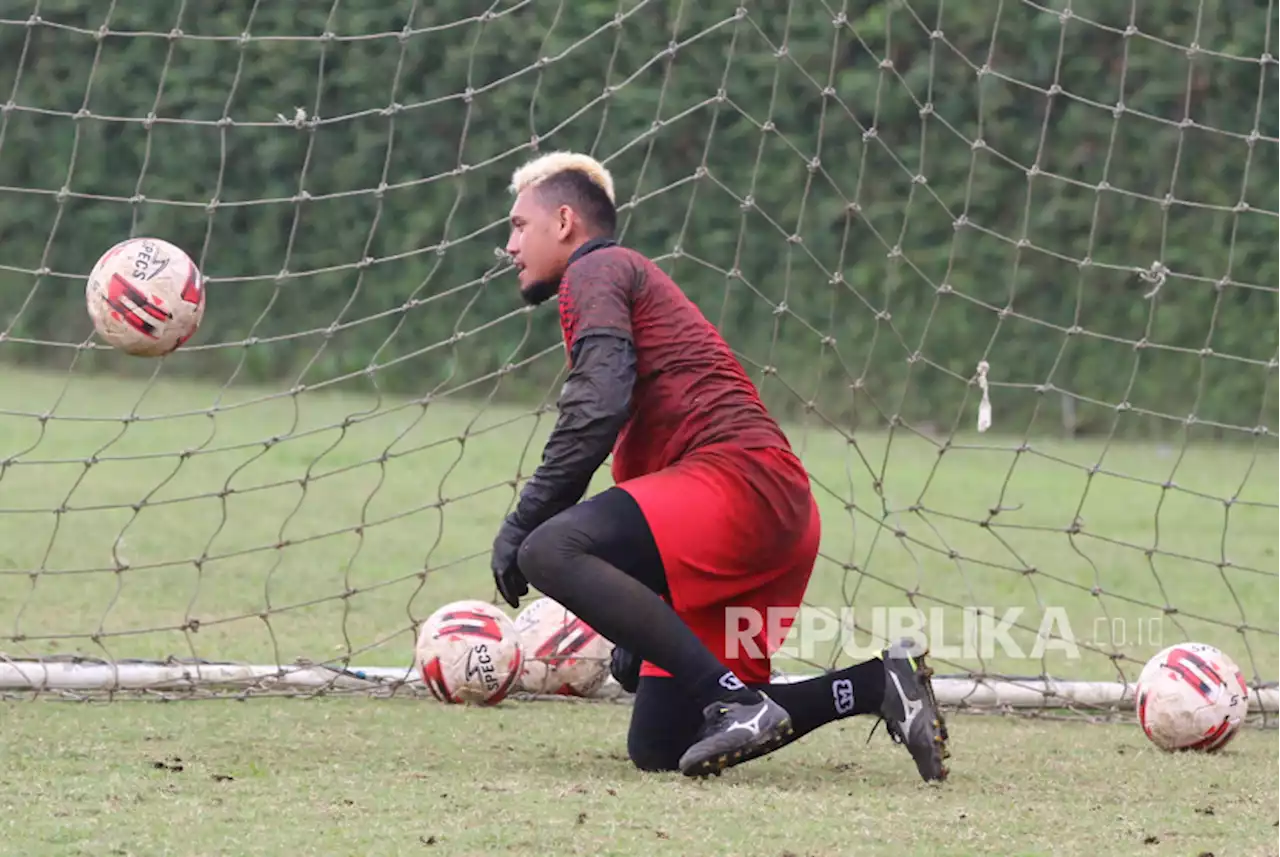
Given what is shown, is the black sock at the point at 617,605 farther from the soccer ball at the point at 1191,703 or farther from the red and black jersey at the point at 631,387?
the soccer ball at the point at 1191,703

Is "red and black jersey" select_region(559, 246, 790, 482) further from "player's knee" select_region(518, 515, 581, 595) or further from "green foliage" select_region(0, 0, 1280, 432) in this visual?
"green foliage" select_region(0, 0, 1280, 432)

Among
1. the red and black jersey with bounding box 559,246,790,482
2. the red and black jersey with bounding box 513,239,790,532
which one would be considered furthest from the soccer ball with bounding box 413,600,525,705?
the red and black jersey with bounding box 559,246,790,482

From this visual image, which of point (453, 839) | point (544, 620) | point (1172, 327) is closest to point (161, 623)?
point (544, 620)

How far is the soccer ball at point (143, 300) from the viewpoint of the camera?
5.11m

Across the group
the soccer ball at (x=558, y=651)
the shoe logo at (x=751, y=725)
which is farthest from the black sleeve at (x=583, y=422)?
the soccer ball at (x=558, y=651)

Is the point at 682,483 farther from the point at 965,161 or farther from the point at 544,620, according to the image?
the point at 965,161

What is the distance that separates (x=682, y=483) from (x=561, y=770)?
2.28ft

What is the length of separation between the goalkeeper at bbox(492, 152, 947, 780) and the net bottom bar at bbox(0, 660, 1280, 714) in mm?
1123

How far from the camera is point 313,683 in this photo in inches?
219

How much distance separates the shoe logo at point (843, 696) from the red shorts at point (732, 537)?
0.70ft

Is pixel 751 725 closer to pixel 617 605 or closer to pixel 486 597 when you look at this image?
pixel 617 605

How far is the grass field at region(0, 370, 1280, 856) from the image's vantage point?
3805mm

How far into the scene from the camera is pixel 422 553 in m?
8.27

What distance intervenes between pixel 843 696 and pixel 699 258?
7.83 metres
